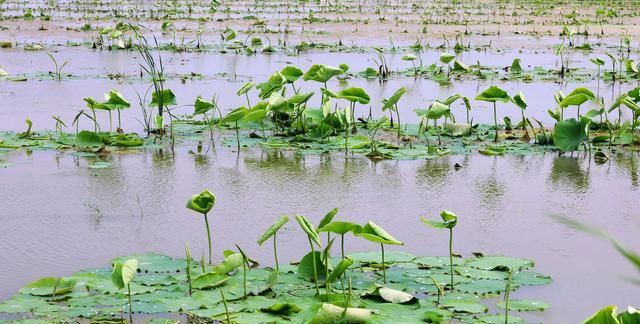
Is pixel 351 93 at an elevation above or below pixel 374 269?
above

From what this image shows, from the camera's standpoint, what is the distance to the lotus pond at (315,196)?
322 centimetres

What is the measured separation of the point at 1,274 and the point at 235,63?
6.26 m

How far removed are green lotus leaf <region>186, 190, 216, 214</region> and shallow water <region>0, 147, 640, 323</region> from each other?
428mm

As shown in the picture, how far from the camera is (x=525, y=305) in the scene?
324 cm

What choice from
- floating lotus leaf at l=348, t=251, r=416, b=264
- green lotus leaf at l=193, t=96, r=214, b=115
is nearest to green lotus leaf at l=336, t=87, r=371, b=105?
green lotus leaf at l=193, t=96, r=214, b=115

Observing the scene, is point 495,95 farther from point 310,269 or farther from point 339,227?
point 339,227

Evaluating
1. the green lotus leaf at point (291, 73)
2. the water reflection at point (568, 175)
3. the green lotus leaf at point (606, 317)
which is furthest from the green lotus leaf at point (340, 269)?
the green lotus leaf at point (291, 73)

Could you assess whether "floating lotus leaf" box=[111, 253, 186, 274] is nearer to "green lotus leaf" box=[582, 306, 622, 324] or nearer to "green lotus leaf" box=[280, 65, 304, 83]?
"green lotus leaf" box=[582, 306, 622, 324]

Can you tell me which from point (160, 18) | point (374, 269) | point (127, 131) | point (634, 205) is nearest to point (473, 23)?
point (160, 18)

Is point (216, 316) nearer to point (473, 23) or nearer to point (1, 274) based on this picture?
point (1, 274)

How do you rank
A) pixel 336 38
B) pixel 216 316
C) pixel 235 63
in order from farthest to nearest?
pixel 336 38
pixel 235 63
pixel 216 316

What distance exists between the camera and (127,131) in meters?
6.09

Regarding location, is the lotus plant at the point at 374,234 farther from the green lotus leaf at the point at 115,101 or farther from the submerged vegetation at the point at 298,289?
the green lotus leaf at the point at 115,101

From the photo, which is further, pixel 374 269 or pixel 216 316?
pixel 374 269
